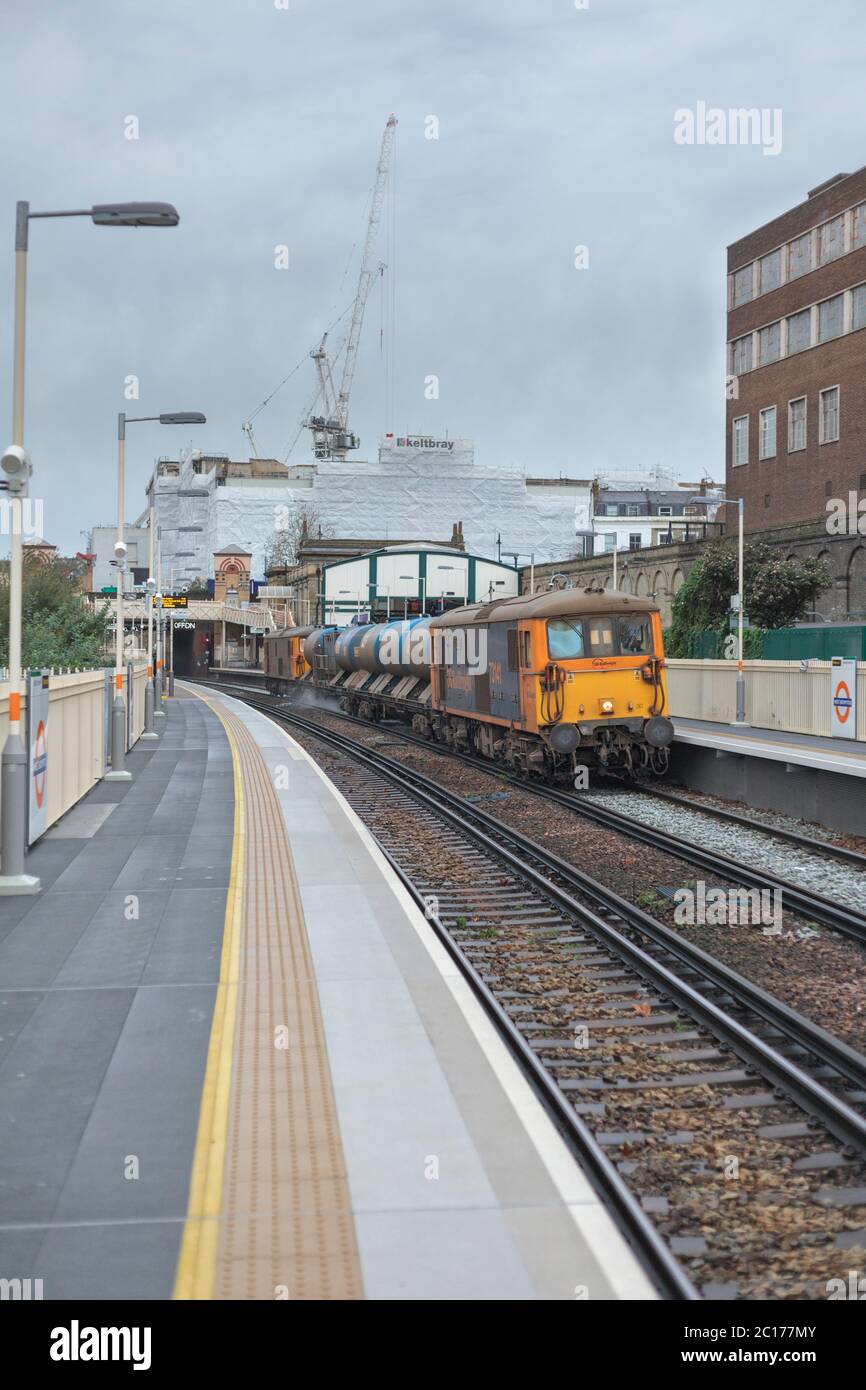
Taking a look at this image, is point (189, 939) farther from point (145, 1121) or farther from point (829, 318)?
point (829, 318)

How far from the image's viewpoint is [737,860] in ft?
49.6

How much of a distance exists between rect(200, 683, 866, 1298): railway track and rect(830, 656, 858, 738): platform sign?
11.7 meters

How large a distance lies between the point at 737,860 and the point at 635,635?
7.76 metres

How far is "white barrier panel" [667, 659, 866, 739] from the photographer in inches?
990

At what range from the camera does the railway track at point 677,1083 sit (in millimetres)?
5539

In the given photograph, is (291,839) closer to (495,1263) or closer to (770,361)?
(495,1263)

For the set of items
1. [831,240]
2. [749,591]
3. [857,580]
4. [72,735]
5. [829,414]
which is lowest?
[72,735]

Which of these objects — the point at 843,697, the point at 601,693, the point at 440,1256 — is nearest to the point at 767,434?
the point at 843,697

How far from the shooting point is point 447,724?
30.5m

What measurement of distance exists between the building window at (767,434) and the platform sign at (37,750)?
4557cm

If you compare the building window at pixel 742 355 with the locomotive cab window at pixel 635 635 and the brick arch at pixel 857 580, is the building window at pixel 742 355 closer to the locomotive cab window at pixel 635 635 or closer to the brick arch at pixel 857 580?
the brick arch at pixel 857 580

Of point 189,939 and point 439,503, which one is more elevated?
point 439,503

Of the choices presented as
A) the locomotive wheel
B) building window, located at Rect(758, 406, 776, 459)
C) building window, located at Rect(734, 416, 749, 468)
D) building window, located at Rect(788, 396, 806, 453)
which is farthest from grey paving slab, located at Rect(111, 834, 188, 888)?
building window, located at Rect(734, 416, 749, 468)

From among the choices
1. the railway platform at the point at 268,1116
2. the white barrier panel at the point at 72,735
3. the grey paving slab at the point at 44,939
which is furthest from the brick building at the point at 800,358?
the railway platform at the point at 268,1116
